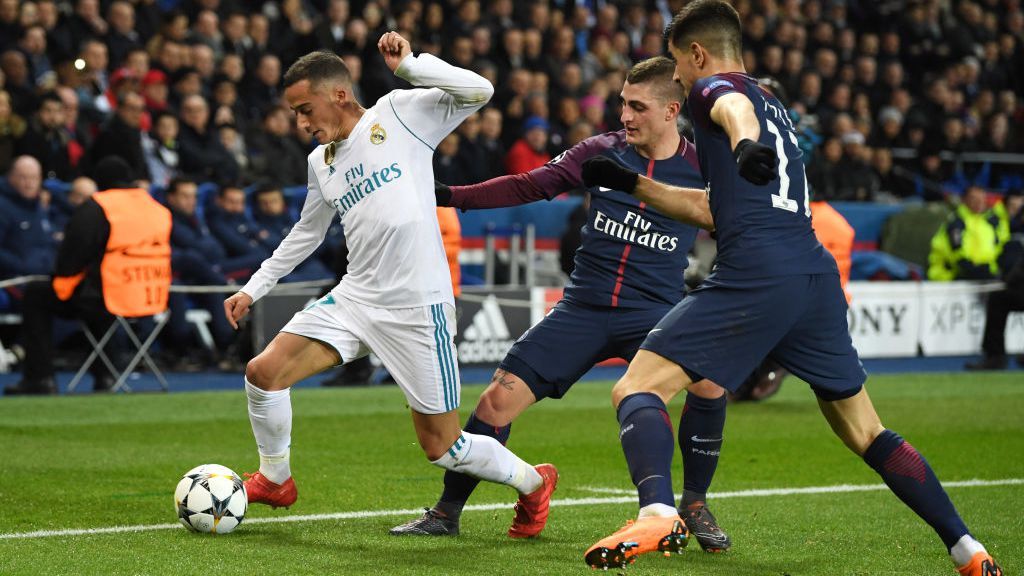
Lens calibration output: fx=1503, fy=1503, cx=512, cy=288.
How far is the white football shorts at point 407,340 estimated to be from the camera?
6445 mm

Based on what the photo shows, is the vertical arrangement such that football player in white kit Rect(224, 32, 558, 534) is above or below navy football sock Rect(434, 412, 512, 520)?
above

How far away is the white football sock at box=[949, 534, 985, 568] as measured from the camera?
5430 mm

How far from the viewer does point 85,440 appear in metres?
10.2

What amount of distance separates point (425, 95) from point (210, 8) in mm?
11727

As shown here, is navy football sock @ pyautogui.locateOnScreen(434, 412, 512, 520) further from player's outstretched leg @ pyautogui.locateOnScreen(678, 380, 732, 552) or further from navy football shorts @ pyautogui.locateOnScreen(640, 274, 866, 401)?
navy football shorts @ pyautogui.locateOnScreen(640, 274, 866, 401)

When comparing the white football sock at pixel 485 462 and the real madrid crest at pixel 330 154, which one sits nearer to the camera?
the white football sock at pixel 485 462

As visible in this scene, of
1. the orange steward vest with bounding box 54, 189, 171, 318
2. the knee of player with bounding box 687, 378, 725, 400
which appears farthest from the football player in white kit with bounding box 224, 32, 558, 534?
the orange steward vest with bounding box 54, 189, 171, 318

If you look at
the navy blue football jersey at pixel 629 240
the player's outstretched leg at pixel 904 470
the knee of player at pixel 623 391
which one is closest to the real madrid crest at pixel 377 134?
the navy blue football jersey at pixel 629 240

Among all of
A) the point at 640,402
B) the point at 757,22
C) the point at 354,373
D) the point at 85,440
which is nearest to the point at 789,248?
the point at 640,402

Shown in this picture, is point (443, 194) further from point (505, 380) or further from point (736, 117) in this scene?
point (736, 117)

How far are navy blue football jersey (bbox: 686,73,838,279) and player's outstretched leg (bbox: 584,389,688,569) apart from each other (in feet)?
1.93

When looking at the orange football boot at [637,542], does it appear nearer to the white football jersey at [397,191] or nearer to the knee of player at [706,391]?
the knee of player at [706,391]

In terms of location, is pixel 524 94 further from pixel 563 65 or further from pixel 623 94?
pixel 623 94

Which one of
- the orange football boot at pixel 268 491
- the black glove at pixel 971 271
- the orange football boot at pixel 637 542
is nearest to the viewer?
the orange football boot at pixel 637 542
